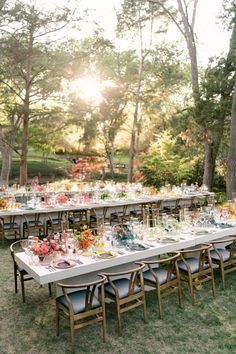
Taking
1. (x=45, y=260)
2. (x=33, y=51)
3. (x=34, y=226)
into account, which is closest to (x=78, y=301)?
(x=45, y=260)

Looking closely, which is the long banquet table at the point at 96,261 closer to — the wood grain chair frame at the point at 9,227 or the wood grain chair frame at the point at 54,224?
the wood grain chair frame at the point at 9,227

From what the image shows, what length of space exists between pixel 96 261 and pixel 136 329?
101 centimetres

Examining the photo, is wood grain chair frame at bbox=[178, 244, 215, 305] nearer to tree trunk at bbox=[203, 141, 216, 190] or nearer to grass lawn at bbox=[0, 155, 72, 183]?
tree trunk at bbox=[203, 141, 216, 190]

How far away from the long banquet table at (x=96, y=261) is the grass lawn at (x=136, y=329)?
0.68 m

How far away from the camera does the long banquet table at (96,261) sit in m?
4.49

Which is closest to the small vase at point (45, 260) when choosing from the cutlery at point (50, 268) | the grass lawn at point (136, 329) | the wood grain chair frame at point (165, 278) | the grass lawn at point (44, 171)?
the cutlery at point (50, 268)

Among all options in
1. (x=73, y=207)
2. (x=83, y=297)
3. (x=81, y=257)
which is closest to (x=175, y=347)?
(x=83, y=297)

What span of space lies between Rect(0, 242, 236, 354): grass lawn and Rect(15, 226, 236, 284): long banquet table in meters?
0.68

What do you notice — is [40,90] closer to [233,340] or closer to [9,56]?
[9,56]

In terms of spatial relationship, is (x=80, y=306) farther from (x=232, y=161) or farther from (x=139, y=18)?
(x=139, y=18)

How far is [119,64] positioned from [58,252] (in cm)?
2066

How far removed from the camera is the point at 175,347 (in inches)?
165

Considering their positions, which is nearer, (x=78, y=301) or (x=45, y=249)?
(x=78, y=301)

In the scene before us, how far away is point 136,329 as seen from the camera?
4602 mm
